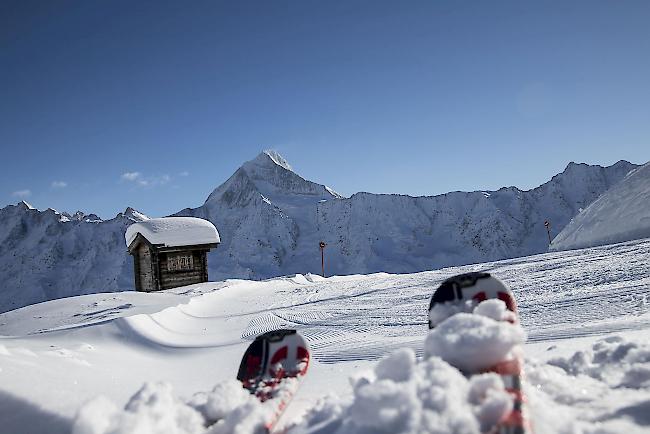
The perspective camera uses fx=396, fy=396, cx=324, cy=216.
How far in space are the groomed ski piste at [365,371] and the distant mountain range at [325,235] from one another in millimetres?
37774

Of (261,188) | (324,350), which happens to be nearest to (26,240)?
(261,188)

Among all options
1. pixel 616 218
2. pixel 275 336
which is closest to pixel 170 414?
pixel 275 336

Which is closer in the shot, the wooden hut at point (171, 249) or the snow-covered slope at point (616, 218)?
the snow-covered slope at point (616, 218)

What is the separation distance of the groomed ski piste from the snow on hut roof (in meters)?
9.02

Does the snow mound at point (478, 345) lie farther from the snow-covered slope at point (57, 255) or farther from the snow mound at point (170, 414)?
the snow-covered slope at point (57, 255)

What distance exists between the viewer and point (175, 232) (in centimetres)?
1476

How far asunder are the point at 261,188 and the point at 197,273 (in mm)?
44769

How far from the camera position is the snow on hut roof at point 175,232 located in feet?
47.5

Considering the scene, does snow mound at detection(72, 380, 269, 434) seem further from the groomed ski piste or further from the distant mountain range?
the distant mountain range

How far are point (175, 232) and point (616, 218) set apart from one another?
46.9ft

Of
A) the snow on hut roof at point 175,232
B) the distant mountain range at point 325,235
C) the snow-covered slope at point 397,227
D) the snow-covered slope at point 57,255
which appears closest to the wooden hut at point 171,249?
the snow on hut roof at point 175,232

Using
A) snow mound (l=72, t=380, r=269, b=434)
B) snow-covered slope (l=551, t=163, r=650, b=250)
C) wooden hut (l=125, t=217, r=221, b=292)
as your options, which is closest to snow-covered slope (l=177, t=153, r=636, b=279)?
wooden hut (l=125, t=217, r=221, b=292)

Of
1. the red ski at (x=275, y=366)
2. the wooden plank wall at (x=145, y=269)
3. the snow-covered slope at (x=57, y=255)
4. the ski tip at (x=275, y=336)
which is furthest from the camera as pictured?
the snow-covered slope at (x=57, y=255)

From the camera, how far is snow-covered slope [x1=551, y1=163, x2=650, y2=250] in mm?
10359
